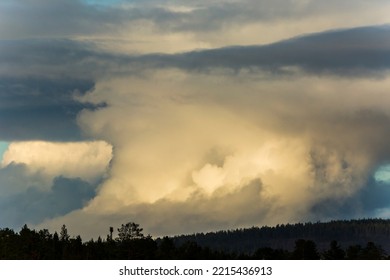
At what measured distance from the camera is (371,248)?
10381 centimetres

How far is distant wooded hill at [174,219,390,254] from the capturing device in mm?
112113

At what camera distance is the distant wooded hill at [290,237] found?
112113mm

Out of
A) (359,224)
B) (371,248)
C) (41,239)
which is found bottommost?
(371,248)

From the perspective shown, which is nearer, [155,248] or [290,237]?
[155,248]

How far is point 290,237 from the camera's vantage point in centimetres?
15025
